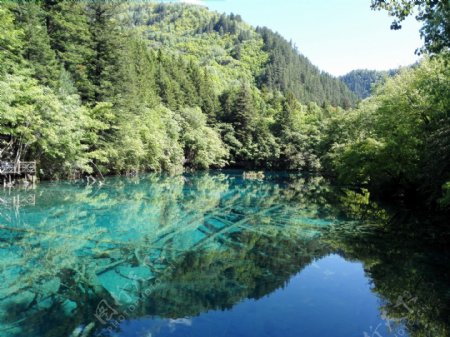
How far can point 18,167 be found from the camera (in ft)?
72.2

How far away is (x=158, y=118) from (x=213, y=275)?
3458 cm

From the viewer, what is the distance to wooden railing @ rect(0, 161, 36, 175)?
2119 cm

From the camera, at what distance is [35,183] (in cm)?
2400

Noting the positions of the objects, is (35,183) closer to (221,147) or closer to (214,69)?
(221,147)

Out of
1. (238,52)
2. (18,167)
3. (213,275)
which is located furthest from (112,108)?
(238,52)

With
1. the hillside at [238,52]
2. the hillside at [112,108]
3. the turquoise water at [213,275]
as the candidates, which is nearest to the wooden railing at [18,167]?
the hillside at [112,108]

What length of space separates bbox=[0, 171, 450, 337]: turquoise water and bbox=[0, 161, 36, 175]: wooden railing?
6.63 m

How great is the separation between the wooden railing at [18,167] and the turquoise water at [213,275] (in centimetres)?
663

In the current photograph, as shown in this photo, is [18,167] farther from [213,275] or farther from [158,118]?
[158,118]

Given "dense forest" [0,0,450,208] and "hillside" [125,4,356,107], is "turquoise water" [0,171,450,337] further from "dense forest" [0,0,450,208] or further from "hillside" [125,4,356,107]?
"hillside" [125,4,356,107]

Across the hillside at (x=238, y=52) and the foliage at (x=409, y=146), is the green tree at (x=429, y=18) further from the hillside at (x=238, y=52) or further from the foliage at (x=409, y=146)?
the hillside at (x=238, y=52)

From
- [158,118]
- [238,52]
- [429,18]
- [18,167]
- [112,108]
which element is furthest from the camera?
[238,52]

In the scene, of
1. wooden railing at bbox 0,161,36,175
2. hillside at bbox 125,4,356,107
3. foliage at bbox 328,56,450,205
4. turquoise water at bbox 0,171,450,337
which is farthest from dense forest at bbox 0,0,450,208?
hillside at bbox 125,4,356,107

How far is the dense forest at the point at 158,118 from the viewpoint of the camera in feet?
62.6
